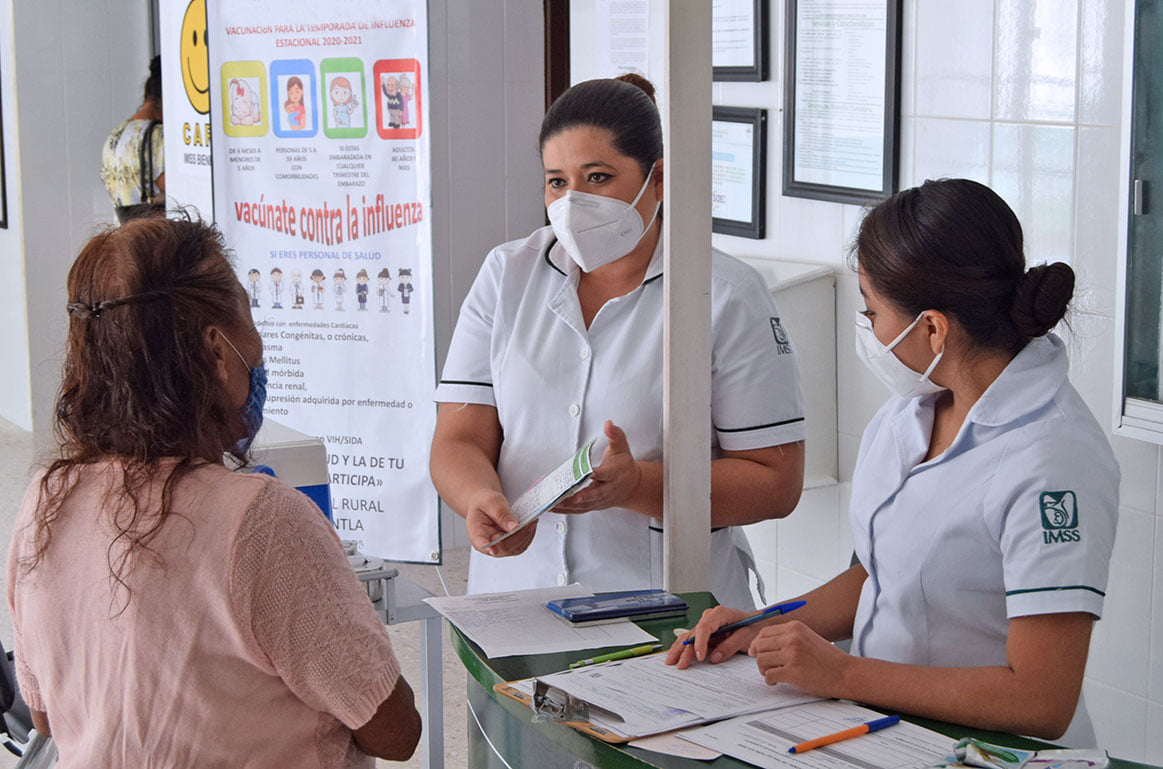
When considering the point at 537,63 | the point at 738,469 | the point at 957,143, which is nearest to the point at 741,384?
the point at 738,469

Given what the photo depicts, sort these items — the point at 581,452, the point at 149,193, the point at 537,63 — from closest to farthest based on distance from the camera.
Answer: the point at 581,452 → the point at 537,63 → the point at 149,193

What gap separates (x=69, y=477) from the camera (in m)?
1.31

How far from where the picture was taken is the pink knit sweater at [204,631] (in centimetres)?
125

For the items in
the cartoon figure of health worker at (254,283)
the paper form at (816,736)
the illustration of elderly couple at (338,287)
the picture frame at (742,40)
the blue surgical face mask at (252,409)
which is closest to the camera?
the paper form at (816,736)

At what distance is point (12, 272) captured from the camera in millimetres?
6969

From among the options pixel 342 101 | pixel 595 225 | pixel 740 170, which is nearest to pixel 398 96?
pixel 342 101

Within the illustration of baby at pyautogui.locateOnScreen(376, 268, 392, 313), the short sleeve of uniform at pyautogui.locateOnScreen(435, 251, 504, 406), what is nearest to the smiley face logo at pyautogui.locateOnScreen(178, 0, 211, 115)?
the illustration of baby at pyautogui.locateOnScreen(376, 268, 392, 313)

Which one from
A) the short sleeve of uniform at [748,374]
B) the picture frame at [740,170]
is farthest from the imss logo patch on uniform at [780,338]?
the picture frame at [740,170]

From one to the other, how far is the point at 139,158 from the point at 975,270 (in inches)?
186

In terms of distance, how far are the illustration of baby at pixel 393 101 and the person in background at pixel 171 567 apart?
8.79 feet

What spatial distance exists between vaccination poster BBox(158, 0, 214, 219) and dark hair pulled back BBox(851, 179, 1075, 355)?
3337 millimetres

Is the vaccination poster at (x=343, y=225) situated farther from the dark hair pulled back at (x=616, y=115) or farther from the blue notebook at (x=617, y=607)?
the blue notebook at (x=617, y=607)

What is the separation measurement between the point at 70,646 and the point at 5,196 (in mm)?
6355

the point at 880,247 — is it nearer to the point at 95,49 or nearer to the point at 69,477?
the point at 69,477
